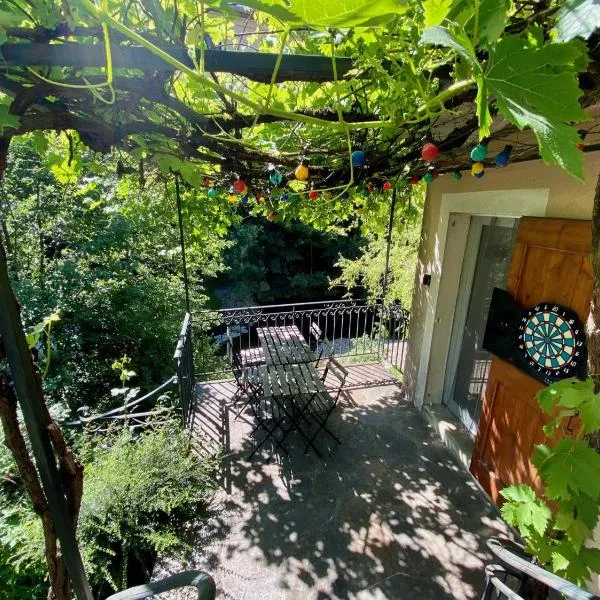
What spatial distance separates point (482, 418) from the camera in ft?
9.64

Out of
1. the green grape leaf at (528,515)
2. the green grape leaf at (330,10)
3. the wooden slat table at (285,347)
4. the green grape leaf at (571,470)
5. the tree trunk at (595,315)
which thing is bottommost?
the wooden slat table at (285,347)

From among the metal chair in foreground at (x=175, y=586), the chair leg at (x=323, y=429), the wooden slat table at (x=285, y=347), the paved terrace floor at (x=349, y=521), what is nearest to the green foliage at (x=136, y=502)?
the paved terrace floor at (x=349, y=521)

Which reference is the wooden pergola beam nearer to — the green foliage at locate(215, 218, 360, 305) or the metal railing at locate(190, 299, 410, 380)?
the metal railing at locate(190, 299, 410, 380)

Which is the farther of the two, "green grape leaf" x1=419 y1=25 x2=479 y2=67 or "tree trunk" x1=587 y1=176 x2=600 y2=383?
"tree trunk" x1=587 y1=176 x2=600 y2=383

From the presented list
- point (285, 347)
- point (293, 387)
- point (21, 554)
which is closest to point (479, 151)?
point (293, 387)

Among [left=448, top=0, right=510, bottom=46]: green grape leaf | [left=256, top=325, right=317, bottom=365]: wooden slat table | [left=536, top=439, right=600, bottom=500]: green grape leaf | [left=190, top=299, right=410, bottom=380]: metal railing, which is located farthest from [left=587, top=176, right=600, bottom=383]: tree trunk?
[left=190, top=299, right=410, bottom=380]: metal railing

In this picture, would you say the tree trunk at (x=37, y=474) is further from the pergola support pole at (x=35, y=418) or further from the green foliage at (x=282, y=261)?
the green foliage at (x=282, y=261)

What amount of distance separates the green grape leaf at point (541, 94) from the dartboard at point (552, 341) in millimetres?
2014

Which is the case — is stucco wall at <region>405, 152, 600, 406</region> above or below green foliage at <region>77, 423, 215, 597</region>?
above

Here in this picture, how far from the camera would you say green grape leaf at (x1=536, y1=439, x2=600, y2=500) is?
3.87 ft

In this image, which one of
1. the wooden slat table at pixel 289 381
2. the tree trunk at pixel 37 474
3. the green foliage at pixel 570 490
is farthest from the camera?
the wooden slat table at pixel 289 381

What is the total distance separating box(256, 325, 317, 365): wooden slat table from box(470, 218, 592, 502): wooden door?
1.83 metres

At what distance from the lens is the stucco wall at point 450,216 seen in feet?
7.29

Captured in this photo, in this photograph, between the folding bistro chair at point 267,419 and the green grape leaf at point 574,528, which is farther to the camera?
the folding bistro chair at point 267,419
